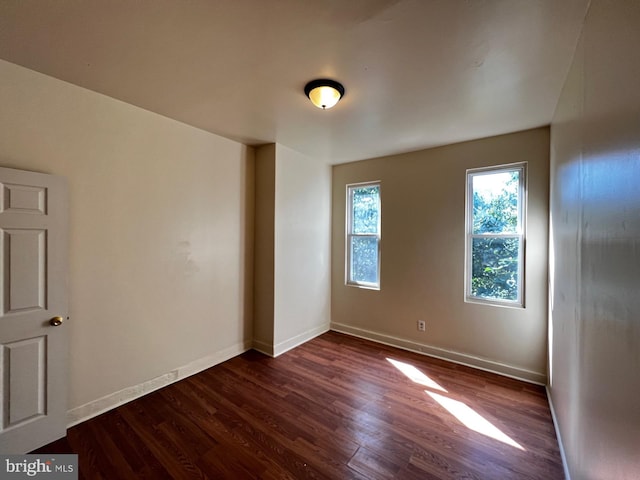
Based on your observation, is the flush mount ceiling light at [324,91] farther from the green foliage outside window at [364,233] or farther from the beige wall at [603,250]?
the green foliage outside window at [364,233]

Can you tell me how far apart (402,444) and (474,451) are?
487 mm

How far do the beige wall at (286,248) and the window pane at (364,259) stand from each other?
0.56 m

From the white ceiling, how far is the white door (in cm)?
91

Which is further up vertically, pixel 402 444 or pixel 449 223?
pixel 449 223

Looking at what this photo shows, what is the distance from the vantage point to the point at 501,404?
7.94ft

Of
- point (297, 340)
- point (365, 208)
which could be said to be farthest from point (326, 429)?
point (365, 208)

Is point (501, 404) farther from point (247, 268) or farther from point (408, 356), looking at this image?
point (247, 268)

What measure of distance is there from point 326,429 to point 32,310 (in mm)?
2254

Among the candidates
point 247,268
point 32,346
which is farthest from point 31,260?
point 247,268

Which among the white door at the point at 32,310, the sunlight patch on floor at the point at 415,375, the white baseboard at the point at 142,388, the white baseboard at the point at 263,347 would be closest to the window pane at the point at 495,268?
the sunlight patch on floor at the point at 415,375

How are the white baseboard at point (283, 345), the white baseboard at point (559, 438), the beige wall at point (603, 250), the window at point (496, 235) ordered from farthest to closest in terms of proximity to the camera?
the white baseboard at point (283, 345) < the window at point (496, 235) < the white baseboard at point (559, 438) < the beige wall at point (603, 250)

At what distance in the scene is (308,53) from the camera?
5.60 ft

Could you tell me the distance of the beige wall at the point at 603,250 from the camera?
34.1 inches

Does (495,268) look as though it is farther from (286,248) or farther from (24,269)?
(24,269)
